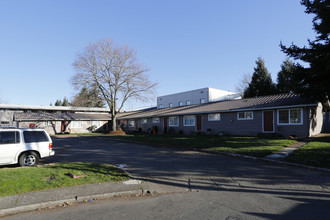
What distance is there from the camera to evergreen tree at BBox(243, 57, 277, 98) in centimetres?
3478

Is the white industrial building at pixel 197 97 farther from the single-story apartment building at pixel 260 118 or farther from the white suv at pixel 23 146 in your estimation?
the white suv at pixel 23 146

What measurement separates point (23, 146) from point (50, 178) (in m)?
2.87

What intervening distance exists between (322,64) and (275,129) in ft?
21.8

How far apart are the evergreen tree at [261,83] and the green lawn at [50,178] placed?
33.1m

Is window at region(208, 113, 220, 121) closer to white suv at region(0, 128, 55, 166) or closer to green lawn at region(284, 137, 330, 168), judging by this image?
green lawn at region(284, 137, 330, 168)

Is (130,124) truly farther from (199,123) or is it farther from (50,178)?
(50,178)

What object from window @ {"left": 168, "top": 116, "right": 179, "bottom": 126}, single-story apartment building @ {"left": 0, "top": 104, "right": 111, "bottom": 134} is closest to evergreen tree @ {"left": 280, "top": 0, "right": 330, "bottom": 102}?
window @ {"left": 168, "top": 116, "right": 179, "bottom": 126}

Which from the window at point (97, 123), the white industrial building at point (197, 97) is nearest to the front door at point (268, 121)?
the white industrial building at point (197, 97)

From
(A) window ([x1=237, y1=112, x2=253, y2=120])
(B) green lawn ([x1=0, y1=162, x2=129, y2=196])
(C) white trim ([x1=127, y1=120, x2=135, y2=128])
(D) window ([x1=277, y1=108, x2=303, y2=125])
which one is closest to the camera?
(B) green lawn ([x1=0, y1=162, x2=129, y2=196])

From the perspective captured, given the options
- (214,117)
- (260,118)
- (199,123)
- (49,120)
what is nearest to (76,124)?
(49,120)

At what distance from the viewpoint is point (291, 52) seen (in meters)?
14.4

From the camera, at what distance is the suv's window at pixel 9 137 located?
7984 millimetres

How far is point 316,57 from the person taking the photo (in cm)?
1362

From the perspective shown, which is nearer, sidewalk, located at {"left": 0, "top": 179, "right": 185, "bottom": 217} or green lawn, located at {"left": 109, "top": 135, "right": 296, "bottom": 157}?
sidewalk, located at {"left": 0, "top": 179, "right": 185, "bottom": 217}
